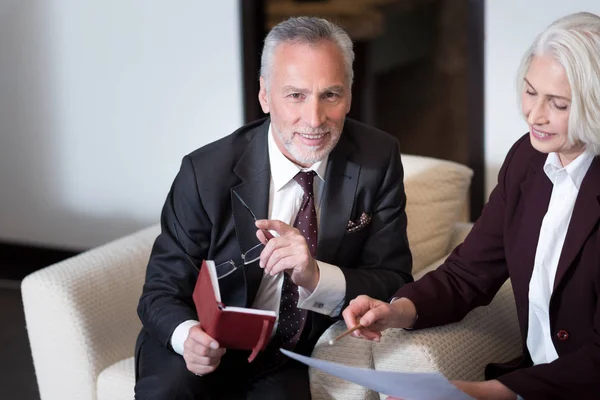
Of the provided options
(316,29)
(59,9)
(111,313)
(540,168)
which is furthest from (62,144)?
(540,168)

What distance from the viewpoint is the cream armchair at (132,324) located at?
7.34 ft

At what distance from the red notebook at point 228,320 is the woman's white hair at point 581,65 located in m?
0.71

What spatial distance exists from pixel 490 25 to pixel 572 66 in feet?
4.50

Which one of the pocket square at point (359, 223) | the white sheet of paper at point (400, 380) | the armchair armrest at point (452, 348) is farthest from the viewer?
the pocket square at point (359, 223)

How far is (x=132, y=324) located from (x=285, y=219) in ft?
2.21

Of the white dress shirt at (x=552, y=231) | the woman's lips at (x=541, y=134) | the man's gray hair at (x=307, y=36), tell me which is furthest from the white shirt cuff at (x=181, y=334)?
the woman's lips at (x=541, y=134)

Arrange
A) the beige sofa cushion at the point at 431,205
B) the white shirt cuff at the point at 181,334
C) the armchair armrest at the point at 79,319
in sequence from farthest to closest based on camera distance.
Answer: the beige sofa cushion at the point at 431,205, the armchair armrest at the point at 79,319, the white shirt cuff at the point at 181,334

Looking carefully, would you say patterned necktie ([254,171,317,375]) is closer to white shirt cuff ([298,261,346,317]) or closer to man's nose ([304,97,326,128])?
white shirt cuff ([298,261,346,317])

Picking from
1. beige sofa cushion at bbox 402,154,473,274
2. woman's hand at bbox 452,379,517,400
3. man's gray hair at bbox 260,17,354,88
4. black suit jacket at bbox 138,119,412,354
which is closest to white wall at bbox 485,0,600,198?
beige sofa cushion at bbox 402,154,473,274

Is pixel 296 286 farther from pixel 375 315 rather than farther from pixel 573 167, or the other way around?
pixel 573 167

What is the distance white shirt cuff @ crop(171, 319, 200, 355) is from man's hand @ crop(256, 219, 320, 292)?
0.80 ft

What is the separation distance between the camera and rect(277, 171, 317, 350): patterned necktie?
2.37 metres

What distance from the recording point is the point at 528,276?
2.15 meters

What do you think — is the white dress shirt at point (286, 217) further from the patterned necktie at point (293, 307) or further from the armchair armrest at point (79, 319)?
the armchair armrest at point (79, 319)
